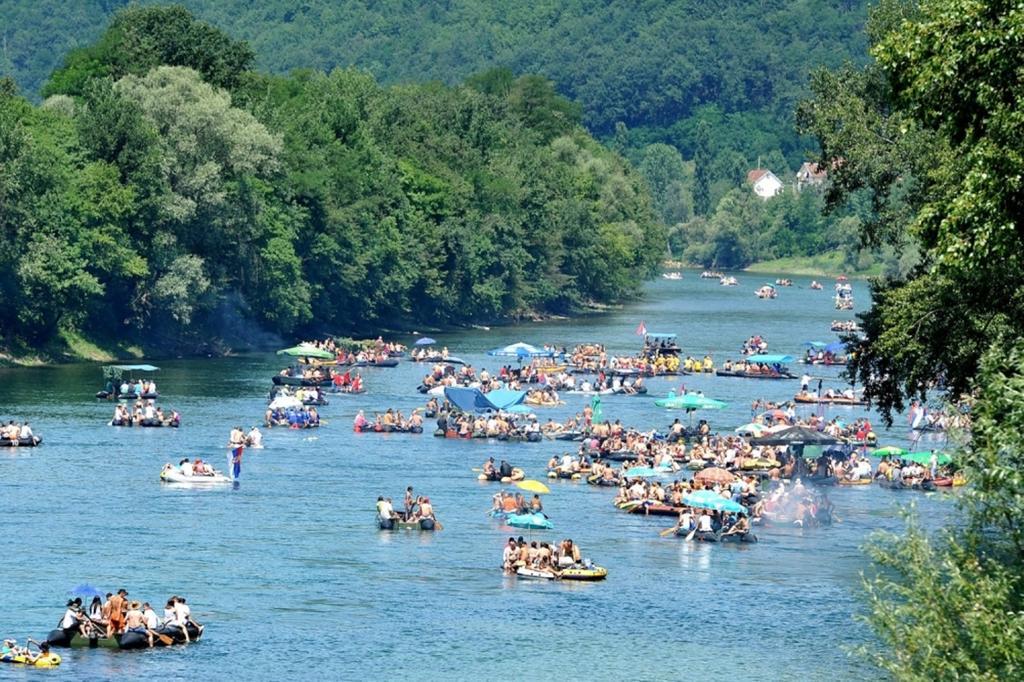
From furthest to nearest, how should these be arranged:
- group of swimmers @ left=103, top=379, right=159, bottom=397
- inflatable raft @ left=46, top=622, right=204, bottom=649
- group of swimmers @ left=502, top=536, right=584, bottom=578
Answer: group of swimmers @ left=103, top=379, right=159, bottom=397 < group of swimmers @ left=502, top=536, right=584, bottom=578 < inflatable raft @ left=46, top=622, right=204, bottom=649

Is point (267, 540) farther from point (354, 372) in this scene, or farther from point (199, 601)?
point (354, 372)

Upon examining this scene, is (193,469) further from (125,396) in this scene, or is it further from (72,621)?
(72,621)

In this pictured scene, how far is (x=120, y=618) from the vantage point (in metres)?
55.7

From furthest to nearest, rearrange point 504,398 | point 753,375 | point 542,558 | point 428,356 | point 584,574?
point 428,356
point 753,375
point 504,398
point 542,558
point 584,574

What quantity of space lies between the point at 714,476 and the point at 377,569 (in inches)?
778

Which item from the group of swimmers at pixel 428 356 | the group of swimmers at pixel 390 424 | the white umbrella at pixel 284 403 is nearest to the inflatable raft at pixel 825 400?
the group of swimmers at pixel 390 424

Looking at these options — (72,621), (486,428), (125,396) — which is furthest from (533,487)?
(125,396)

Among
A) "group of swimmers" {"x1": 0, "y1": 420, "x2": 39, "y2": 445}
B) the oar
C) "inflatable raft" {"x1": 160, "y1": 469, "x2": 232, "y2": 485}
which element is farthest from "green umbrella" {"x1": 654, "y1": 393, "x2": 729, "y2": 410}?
the oar

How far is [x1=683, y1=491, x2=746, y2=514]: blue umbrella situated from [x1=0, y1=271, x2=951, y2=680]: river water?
147 cm

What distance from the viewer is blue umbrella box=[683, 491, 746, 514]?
2953 inches

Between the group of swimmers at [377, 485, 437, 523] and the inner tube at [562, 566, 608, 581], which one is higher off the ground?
the group of swimmers at [377, 485, 437, 523]

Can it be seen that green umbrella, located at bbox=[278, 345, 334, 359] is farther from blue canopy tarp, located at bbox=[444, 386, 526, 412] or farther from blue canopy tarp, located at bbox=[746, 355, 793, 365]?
blue canopy tarp, located at bbox=[746, 355, 793, 365]

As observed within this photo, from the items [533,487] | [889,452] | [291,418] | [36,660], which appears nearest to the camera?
[36,660]

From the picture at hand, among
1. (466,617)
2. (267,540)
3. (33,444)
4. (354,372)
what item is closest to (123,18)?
(354,372)
